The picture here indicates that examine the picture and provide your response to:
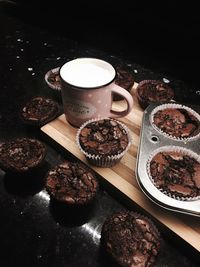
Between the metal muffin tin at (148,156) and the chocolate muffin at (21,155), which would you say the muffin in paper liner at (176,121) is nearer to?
the metal muffin tin at (148,156)

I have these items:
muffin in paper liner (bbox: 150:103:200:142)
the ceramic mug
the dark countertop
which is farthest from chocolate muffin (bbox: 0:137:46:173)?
muffin in paper liner (bbox: 150:103:200:142)

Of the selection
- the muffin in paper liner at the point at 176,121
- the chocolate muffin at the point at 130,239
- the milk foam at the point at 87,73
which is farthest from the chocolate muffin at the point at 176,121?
the chocolate muffin at the point at 130,239

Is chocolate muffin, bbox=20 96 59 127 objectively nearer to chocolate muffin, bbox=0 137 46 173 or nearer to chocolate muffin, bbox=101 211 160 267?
chocolate muffin, bbox=0 137 46 173

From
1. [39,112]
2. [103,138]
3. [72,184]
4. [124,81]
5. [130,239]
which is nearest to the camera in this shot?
[130,239]

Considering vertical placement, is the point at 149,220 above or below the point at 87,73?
below

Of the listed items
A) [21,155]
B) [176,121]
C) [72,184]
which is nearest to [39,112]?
[21,155]

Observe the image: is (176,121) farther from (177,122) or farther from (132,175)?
(132,175)
